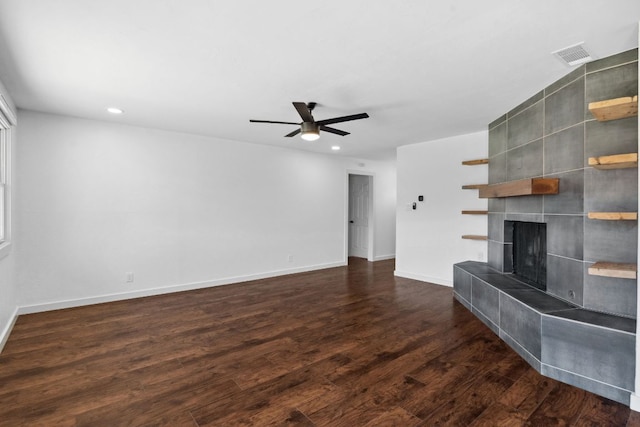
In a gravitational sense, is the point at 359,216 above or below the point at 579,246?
above

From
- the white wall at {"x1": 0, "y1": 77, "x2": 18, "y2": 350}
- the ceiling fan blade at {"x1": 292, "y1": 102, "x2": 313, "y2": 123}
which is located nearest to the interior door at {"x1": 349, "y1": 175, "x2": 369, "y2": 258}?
the ceiling fan blade at {"x1": 292, "y1": 102, "x2": 313, "y2": 123}

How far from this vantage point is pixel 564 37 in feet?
7.13

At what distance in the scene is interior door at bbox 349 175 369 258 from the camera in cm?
789

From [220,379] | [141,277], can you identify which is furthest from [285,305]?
[141,277]

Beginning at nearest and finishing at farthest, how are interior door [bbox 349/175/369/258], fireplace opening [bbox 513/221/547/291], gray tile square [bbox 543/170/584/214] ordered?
gray tile square [bbox 543/170/584/214] < fireplace opening [bbox 513/221/547/291] < interior door [bbox 349/175/369/258]

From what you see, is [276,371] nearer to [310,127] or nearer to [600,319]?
[310,127]

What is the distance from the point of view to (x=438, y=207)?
528 cm

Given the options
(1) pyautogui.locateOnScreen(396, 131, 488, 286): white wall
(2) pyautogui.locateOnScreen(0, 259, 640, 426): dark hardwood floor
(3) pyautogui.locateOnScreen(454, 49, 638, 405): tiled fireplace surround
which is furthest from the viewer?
(1) pyautogui.locateOnScreen(396, 131, 488, 286): white wall

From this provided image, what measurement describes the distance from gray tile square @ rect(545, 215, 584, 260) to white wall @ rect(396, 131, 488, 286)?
5.75 ft

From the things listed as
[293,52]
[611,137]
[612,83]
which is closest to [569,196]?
[611,137]

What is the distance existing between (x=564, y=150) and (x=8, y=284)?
576 centimetres

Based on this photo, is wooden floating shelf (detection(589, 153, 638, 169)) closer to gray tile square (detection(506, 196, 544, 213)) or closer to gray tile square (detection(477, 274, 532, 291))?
gray tile square (detection(506, 196, 544, 213))

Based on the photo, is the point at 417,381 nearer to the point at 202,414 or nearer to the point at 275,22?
the point at 202,414

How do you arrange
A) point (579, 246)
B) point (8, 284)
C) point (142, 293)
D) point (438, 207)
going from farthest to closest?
point (438, 207) < point (142, 293) < point (8, 284) < point (579, 246)
